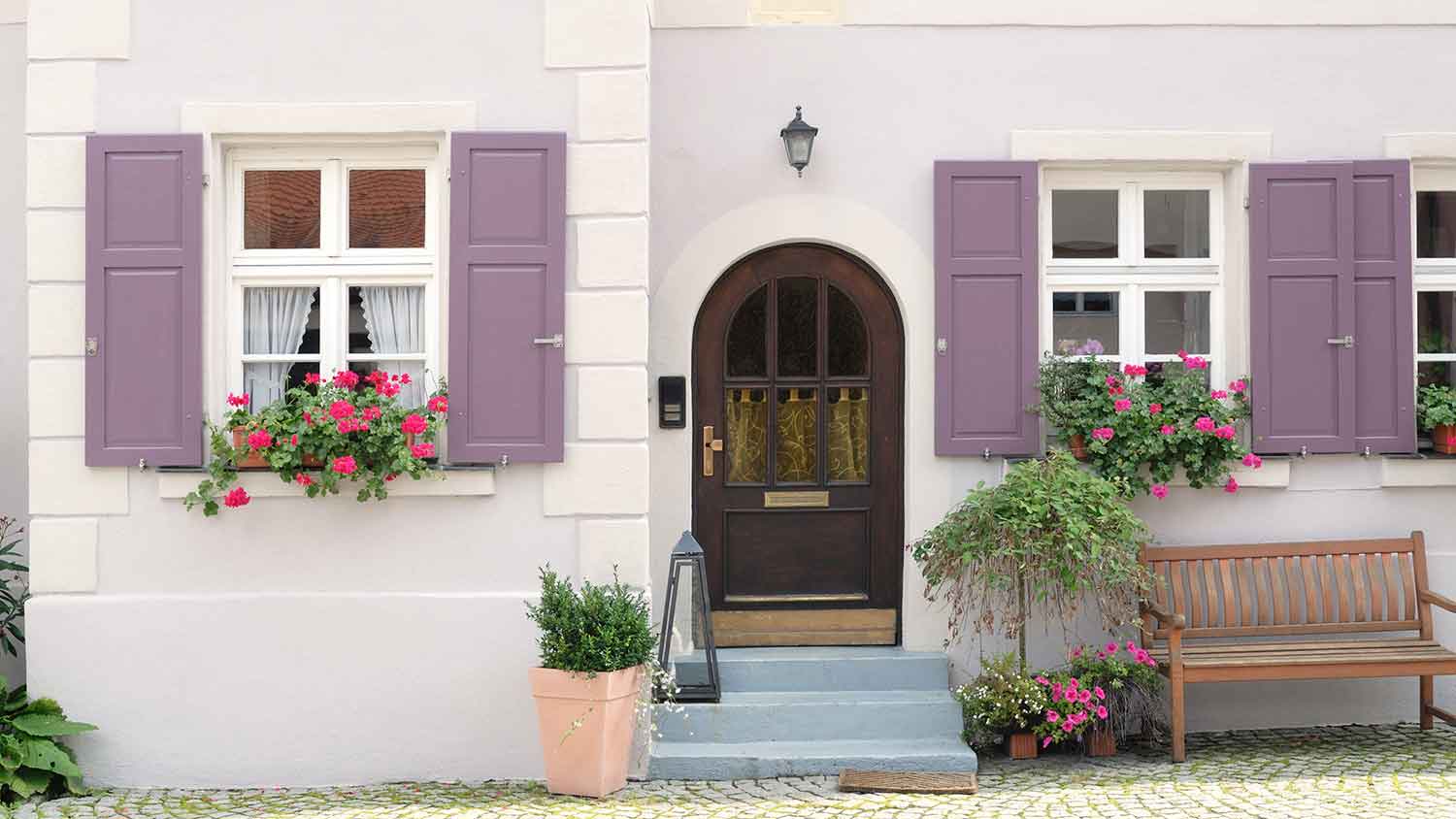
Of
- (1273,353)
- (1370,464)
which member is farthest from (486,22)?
(1370,464)

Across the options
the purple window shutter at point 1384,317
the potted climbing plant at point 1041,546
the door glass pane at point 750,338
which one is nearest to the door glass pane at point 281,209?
the door glass pane at point 750,338

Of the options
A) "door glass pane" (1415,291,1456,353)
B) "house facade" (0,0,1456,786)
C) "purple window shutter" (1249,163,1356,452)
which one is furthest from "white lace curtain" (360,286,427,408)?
"door glass pane" (1415,291,1456,353)

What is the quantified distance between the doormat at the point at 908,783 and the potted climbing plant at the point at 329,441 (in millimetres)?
2113

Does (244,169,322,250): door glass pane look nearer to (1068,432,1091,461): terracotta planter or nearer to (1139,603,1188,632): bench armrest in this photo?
(1068,432,1091,461): terracotta planter

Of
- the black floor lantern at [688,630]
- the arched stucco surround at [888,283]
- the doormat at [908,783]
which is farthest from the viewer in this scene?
the arched stucco surround at [888,283]

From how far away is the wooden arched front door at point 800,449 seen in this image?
6777 millimetres

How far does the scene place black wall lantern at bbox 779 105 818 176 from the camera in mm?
6523

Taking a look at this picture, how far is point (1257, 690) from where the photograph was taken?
668 centimetres

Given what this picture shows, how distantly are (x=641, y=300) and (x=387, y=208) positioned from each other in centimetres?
119

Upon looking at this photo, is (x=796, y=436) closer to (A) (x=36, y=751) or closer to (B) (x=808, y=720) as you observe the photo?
(B) (x=808, y=720)

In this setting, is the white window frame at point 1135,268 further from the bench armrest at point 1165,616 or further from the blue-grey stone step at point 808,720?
the blue-grey stone step at point 808,720

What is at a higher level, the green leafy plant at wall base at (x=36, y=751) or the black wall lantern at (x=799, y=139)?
the black wall lantern at (x=799, y=139)

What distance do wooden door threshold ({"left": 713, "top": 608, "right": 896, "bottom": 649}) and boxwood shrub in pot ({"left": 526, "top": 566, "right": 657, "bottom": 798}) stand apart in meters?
1.08

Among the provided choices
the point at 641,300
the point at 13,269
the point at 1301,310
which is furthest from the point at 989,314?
the point at 13,269
